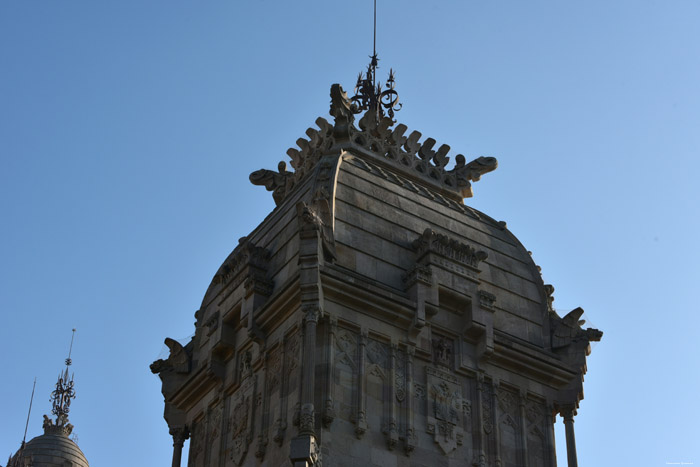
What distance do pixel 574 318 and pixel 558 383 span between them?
2.77 metres

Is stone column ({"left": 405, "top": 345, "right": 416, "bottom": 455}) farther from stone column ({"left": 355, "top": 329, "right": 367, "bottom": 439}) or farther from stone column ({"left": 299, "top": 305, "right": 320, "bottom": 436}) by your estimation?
stone column ({"left": 299, "top": 305, "right": 320, "bottom": 436})

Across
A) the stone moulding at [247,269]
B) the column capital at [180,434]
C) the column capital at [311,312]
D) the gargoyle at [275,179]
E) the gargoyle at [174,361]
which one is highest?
the gargoyle at [275,179]

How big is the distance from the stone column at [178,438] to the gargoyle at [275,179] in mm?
9398

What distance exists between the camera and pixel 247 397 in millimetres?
46969

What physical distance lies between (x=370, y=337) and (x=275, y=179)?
11737 mm

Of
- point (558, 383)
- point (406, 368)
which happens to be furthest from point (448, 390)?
point (558, 383)

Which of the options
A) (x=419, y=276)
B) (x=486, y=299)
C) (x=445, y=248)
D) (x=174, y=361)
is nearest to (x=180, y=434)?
(x=174, y=361)

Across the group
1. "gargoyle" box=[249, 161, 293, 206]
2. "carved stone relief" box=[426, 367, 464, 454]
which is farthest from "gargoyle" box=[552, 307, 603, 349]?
"gargoyle" box=[249, 161, 293, 206]

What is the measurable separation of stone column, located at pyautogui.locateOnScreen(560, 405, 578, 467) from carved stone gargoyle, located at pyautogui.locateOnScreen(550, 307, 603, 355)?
232 centimetres

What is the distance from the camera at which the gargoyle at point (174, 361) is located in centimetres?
5147

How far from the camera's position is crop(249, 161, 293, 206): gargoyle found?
5538cm

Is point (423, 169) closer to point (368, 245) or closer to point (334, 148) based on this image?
point (334, 148)

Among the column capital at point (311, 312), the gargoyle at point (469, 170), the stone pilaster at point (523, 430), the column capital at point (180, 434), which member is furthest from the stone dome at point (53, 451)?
the column capital at point (311, 312)

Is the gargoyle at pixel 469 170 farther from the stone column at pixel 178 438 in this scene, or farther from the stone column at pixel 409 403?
the stone column at pixel 178 438
